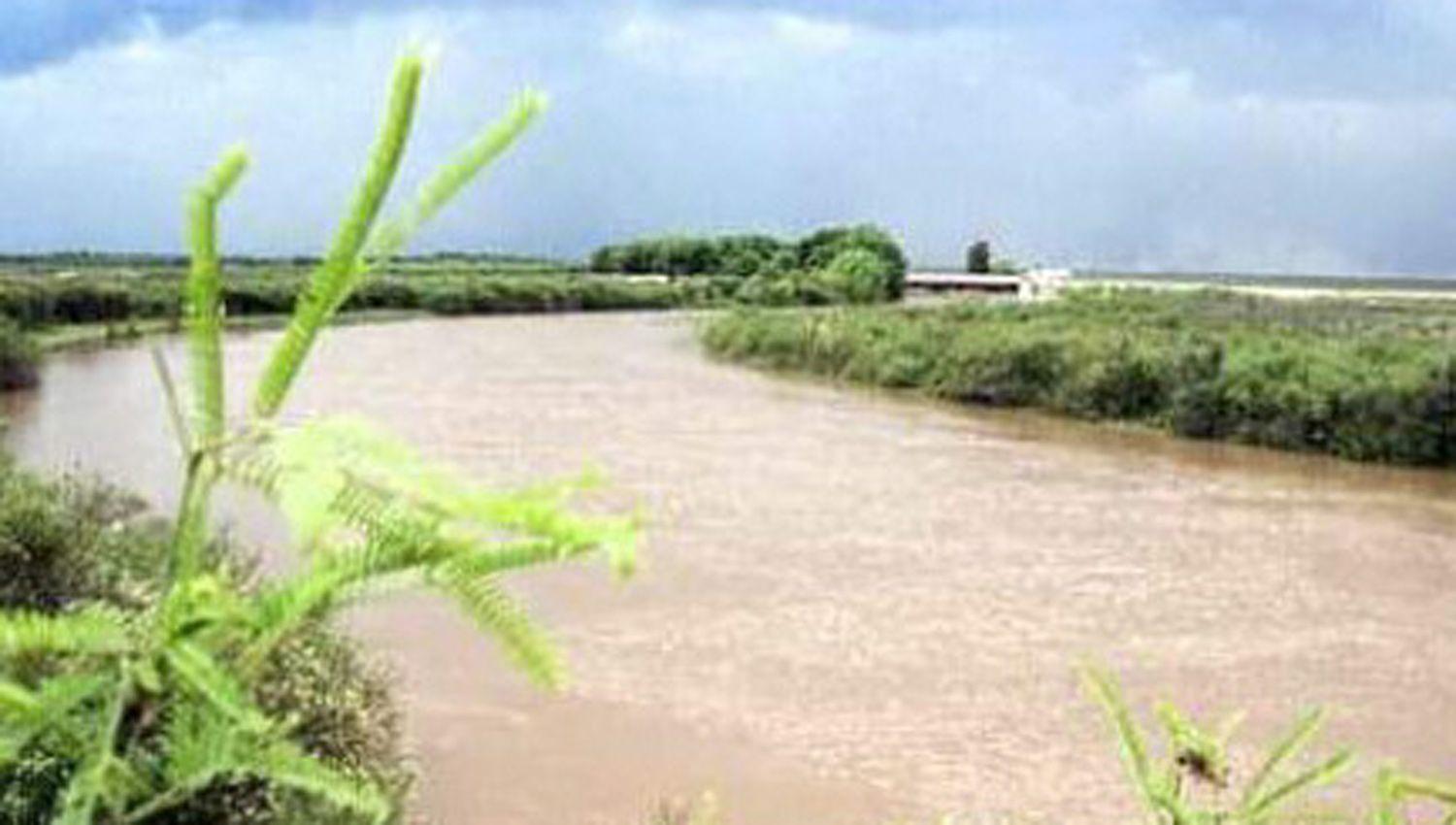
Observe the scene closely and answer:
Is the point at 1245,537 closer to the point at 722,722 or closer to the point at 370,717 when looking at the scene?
the point at 722,722

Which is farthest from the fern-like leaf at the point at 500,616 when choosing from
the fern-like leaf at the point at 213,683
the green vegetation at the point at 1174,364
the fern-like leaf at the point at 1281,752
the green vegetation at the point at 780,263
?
the green vegetation at the point at 780,263

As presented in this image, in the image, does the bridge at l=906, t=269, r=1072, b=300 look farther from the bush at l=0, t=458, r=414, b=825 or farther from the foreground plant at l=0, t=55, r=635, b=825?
the foreground plant at l=0, t=55, r=635, b=825

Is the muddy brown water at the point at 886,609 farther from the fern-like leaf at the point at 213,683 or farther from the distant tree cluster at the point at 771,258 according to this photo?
the distant tree cluster at the point at 771,258

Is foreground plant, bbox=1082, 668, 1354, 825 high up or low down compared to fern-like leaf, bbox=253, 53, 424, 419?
down

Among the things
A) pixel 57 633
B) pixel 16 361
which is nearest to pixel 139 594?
pixel 57 633

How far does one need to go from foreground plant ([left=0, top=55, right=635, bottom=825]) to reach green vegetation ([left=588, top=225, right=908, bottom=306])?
189 ft

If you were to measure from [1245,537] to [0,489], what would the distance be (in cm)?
1332

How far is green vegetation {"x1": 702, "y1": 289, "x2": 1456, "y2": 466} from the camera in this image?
27875 millimetres

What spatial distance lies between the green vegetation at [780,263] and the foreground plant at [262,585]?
189ft

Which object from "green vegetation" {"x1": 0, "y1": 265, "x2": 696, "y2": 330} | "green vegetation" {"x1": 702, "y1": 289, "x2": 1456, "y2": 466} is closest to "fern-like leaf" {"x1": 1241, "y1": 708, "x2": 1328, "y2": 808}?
"green vegetation" {"x1": 0, "y1": 265, "x2": 696, "y2": 330}

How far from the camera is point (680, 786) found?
10.8 metres

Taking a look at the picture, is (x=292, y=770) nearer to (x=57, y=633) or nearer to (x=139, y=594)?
(x=57, y=633)

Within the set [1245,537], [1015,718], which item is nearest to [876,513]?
[1245,537]

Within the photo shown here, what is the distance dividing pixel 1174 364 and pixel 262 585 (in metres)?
30.1
